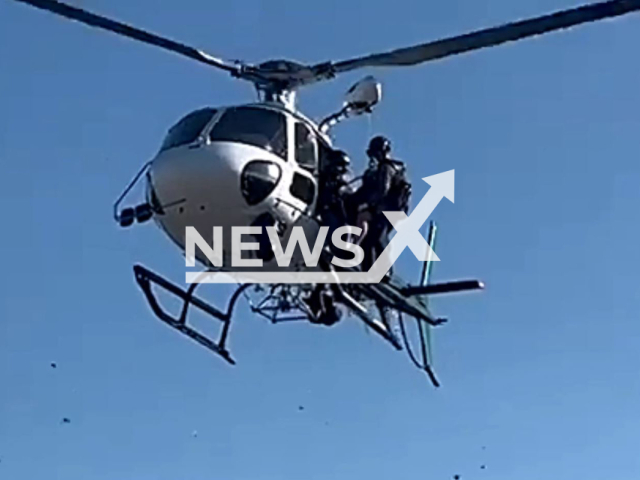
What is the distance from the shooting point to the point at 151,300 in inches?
805

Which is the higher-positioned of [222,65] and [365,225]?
[222,65]

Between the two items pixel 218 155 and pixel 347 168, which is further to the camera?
pixel 347 168

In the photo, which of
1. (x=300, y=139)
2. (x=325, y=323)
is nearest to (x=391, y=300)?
(x=325, y=323)

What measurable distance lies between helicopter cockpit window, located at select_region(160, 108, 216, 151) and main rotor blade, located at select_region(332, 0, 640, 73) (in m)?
1.68

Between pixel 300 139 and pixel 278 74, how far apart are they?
2.94 ft

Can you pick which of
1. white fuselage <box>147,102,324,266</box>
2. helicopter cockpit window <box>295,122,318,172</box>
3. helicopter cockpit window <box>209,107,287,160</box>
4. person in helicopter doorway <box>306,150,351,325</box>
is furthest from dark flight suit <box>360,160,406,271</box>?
helicopter cockpit window <box>209,107,287,160</box>

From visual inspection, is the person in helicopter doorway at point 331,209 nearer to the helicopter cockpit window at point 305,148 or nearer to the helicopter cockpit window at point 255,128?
the helicopter cockpit window at point 305,148

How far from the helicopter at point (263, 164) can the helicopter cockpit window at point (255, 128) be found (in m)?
0.01

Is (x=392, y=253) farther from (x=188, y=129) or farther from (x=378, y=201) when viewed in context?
Result: (x=188, y=129)

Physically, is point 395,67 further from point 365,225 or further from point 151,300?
point 151,300

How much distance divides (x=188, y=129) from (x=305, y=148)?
1.42 meters

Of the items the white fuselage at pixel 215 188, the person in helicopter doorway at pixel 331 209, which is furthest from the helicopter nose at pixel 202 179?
the person in helicopter doorway at pixel 331 209

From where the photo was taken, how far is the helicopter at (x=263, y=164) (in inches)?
762

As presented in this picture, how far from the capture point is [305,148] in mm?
20484
